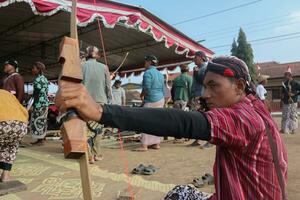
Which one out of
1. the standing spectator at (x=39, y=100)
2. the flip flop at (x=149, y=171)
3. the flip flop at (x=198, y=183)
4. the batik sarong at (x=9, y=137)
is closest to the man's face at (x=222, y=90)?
the flip flop at (x=198, y=183)

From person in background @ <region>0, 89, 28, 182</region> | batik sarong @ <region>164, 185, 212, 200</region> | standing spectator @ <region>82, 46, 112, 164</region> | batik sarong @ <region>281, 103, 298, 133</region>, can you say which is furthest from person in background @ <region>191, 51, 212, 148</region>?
batik sarong @ <region>164, 185, 212, 200</region>

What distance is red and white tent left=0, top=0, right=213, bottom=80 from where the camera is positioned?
270 inches

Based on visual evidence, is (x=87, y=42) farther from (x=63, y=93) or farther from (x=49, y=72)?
(x=63, y=93)

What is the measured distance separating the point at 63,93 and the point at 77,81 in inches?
3.1

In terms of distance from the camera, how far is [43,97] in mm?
7473

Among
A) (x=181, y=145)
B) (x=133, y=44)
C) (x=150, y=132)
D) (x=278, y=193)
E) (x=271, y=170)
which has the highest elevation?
(x=133, y=44)

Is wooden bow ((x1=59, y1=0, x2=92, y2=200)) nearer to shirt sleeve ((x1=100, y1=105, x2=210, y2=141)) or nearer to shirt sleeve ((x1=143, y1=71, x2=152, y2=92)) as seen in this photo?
shirt sleeve ((x1=100, y1=105, x2=210, y2=141))

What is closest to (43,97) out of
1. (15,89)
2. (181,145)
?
(15,89)

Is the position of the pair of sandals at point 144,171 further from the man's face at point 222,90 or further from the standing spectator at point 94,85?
the man's face at point 222,90

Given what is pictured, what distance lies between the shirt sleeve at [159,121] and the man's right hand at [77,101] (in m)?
0.04

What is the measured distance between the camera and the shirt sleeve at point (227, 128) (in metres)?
1.41

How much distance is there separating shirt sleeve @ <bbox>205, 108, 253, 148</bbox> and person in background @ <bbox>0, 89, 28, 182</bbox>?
3.18 metres

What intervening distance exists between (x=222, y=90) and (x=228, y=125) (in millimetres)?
309

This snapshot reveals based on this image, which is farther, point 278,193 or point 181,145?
point 181,145
